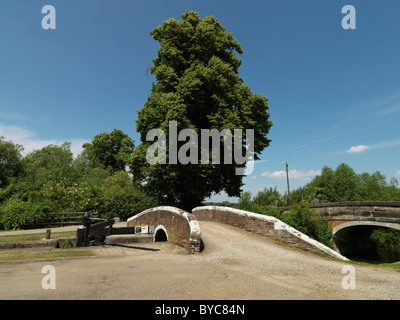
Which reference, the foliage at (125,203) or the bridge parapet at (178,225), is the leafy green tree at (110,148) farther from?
the bridge parapet at (178,225)

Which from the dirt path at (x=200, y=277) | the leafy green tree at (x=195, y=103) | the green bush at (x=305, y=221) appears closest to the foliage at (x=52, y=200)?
the leafy green tree at (x=195, y=103)

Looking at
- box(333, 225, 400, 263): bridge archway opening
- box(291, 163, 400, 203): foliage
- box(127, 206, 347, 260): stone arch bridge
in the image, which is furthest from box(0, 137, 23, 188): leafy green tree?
box(291, 163, 400, 203): foliage

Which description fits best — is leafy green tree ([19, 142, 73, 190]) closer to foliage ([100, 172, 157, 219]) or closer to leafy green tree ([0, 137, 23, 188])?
leafy green tree ([0, 137, 23, 188])

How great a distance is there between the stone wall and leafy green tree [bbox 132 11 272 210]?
326 centimetres

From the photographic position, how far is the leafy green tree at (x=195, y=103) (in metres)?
17.6

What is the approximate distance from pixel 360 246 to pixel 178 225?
2157 centimetres

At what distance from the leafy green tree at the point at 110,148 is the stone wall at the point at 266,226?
1362 inches

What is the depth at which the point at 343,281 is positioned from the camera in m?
5.82

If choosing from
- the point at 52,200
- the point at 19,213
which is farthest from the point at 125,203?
the point at 19,213

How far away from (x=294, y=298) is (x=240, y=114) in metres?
16.1

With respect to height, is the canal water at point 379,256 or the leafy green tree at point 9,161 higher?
the leafy green tree at point 9,161

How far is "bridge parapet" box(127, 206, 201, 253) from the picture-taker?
895 cm

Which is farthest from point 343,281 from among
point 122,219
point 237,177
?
point 122,219

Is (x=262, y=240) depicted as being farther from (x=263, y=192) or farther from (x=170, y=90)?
(x=263, y=192)
